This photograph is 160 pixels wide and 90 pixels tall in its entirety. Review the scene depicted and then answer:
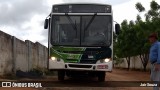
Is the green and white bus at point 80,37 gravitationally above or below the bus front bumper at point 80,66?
above

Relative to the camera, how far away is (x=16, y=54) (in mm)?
21484

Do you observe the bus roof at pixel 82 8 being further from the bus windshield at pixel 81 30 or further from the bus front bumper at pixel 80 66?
the bus front bumper at pixel 80 66

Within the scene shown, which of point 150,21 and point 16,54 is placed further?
point 150,21

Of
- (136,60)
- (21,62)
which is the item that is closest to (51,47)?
(21,62)

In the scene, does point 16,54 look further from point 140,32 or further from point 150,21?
point 140,32

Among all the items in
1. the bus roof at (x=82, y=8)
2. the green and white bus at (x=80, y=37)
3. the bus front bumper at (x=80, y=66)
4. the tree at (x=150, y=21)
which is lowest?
the bus front bumper at (x=80, y=66)

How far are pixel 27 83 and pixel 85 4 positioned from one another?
24.4ft

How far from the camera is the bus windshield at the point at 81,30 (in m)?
15.7

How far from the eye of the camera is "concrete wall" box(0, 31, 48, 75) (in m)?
18.7

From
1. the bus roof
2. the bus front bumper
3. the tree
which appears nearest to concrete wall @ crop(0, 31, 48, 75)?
the bus roof

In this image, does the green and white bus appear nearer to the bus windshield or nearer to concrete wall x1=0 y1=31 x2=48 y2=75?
the bus windshield

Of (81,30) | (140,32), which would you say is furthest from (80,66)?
(140,32)

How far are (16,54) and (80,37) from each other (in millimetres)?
6876

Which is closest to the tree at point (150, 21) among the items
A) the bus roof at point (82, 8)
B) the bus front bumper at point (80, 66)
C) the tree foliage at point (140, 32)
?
the tree foliage at point (140, 32)
